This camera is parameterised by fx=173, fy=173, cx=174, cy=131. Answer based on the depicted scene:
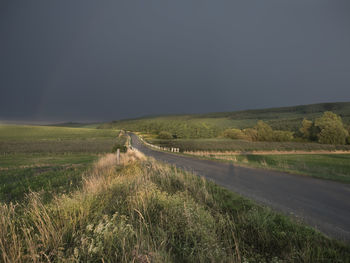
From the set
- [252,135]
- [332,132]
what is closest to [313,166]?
[332,132]

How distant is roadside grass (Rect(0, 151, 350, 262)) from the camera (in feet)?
8.69

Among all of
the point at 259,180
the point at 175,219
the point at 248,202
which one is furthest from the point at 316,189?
the point at 175,219

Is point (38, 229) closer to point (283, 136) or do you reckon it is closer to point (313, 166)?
point (313, 166)

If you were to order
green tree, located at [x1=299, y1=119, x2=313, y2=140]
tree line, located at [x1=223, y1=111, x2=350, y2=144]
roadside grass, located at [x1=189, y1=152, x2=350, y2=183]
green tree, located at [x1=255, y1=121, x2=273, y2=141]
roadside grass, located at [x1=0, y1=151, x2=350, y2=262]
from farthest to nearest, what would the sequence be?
green tree, located at [x1=255, y1=121, x2=273, y2=141] → green tree, located at [x1=299, y1=119, x2=313, y2=140] → tree line, located at [x1=223, y1=111, x2=350, y2=144] → roadside grass, located at [x1=189, y1=152, x2=350, y2=183] → roadside grass, located at [x1=0, y1=151, x2=350, y2=262]

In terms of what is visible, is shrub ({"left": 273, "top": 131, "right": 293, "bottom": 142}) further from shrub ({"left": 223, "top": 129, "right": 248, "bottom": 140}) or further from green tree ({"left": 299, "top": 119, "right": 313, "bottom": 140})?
shrub ({"left": 223, "top": 129, "right": 248, "bottom": 140})

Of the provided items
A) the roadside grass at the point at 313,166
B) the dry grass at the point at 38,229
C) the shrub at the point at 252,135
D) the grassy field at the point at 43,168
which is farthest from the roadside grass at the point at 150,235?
the shrub at the point at 252,135

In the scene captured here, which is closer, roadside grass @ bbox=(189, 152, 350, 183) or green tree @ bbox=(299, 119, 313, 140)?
roadside grass @ bbox=(189, 152, 350, 183)

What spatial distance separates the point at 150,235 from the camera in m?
3.54

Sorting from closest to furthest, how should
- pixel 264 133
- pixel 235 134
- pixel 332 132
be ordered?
pixel 332 132
pixel 264 133
pixel 235 134

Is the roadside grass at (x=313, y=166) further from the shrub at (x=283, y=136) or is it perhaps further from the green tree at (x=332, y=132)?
the shrub at (x=283, y=136)

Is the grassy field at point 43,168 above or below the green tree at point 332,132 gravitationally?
below

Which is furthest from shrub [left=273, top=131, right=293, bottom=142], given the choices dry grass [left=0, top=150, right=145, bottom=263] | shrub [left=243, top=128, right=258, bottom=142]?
dry grass [left=0, top=150, right=145, bottom=263]

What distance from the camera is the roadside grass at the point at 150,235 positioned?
2.65 m

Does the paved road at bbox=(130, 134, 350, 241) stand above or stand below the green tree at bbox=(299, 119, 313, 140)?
below
